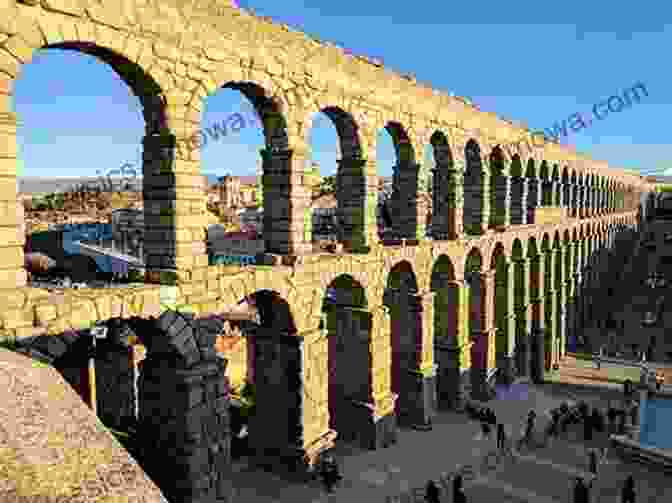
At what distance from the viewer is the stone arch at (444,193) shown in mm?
22609

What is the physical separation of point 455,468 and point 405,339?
512cm

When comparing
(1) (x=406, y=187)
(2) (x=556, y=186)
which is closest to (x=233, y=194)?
(2) (x=556, y=186)

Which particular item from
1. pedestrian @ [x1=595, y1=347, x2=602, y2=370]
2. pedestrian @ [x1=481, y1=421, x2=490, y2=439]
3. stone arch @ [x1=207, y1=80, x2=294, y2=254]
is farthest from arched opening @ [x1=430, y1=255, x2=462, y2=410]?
pedestrian @ [x1=595, y1=347, x2=602, y2=370]

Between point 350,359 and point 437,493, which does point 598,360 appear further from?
point 437,493

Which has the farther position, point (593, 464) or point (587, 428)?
point (587, 428)

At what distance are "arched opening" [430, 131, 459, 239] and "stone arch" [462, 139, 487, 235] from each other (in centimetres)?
300

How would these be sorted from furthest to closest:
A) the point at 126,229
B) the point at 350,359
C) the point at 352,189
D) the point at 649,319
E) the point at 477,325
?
1. the point at 649,319
2. the point at 126,229
3. the point at 477,325
4. the point at 350,359
5. the point at 352,189

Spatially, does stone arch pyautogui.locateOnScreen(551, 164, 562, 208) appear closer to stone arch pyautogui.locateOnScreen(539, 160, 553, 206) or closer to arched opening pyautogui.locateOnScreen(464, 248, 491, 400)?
stone arch pyautogui.locateOnScreen(539, 160, 553, 206)

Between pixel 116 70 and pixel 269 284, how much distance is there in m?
6.17

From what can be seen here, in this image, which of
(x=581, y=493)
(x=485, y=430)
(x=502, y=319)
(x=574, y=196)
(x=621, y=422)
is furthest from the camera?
(x=574, y=196)

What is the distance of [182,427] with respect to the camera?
38.8ft

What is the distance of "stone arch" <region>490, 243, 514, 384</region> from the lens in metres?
29.1

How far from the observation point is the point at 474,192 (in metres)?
25.6

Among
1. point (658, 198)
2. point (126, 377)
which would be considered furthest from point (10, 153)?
point (658, 198)
